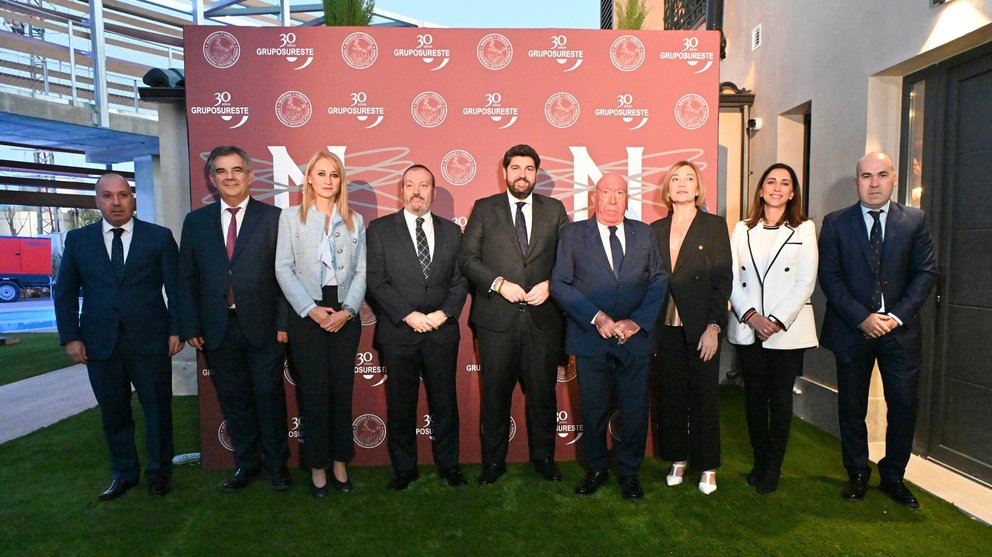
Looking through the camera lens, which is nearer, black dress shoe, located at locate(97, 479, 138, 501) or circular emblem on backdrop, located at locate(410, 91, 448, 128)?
black dress shoe, located at locate(97, 479, 138, 501)

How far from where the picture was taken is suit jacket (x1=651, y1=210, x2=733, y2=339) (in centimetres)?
289

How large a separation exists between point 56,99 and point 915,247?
9497 mm

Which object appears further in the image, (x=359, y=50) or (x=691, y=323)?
(x=359, y=50)

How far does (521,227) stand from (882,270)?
189 centimetres

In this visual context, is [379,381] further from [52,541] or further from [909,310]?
[909,310]

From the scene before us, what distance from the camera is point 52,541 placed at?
256cm

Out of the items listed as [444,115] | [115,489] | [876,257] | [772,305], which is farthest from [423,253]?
[876,257]

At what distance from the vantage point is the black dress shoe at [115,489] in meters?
2.98

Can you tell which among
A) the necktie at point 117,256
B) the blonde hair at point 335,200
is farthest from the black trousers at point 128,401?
the blonde hair at point 335,200

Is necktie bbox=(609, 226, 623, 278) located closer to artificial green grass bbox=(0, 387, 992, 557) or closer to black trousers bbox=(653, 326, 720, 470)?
black trousers bbox=(653, 326, 720, 470)

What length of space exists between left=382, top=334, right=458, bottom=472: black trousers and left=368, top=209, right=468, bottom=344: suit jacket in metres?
0.07

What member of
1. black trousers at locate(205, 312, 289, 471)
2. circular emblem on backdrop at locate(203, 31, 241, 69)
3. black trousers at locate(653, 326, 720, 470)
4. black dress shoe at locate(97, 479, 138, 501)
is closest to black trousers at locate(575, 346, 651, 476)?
black trousers at locate(653, 326, 720, 470)

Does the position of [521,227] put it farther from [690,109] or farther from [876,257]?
[876,257]

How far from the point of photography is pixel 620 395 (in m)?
2.96
